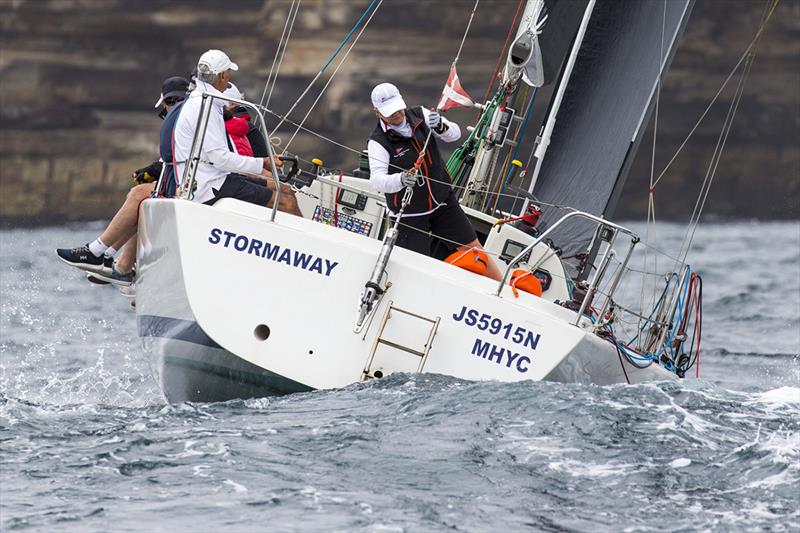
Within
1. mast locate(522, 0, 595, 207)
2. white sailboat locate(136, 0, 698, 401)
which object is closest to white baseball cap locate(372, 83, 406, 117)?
white sailboat locate(136, 0, 698, 401)

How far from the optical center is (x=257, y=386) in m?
4.89

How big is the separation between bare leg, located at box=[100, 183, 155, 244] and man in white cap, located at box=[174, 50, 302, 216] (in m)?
0.43

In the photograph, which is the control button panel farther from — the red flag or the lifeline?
the lifeline

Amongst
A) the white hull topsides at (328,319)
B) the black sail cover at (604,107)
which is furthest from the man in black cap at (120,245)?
the black sail cover at (604,107)

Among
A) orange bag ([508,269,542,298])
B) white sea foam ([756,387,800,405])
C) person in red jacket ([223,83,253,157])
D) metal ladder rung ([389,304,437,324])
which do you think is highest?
person in red jacket ([223,83,253,157])

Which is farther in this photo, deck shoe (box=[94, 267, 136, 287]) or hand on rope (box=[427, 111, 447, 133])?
deck shoe (box=[94, 267, 136, 287])

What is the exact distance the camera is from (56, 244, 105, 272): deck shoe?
5.70 metres

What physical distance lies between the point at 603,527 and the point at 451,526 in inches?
17.7

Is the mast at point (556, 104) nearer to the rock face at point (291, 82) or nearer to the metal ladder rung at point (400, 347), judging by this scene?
the metal ladder rung at point (400, 347)

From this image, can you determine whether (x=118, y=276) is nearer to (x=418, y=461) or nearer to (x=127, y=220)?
(x=127, y=220)

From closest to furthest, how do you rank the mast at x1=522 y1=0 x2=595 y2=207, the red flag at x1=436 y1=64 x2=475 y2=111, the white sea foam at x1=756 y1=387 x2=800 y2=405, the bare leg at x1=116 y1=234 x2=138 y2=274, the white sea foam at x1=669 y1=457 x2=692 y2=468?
the white sea foam at x1=669 y1=457 x2=692 y2=468, the white sea foam at x1=756 y1=387 x2=800 y2=405, the bare leg at x1=116 y1=234 x2=138 y2=274, the red flag at x1=436 y1=64 x2=475 y2=111, the mast at x1=522 y1=0 x2=595 y2=207

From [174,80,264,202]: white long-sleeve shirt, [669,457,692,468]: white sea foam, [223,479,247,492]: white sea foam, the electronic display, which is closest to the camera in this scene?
[223,479,247,492]: white sea foam

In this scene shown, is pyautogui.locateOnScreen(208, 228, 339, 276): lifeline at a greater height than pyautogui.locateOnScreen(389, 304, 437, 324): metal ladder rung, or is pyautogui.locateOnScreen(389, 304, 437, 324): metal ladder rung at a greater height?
pyautogui.locateOnScreen(208, 228, 339, 276): lifeline

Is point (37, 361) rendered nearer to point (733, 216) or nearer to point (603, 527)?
point (603, 527)
